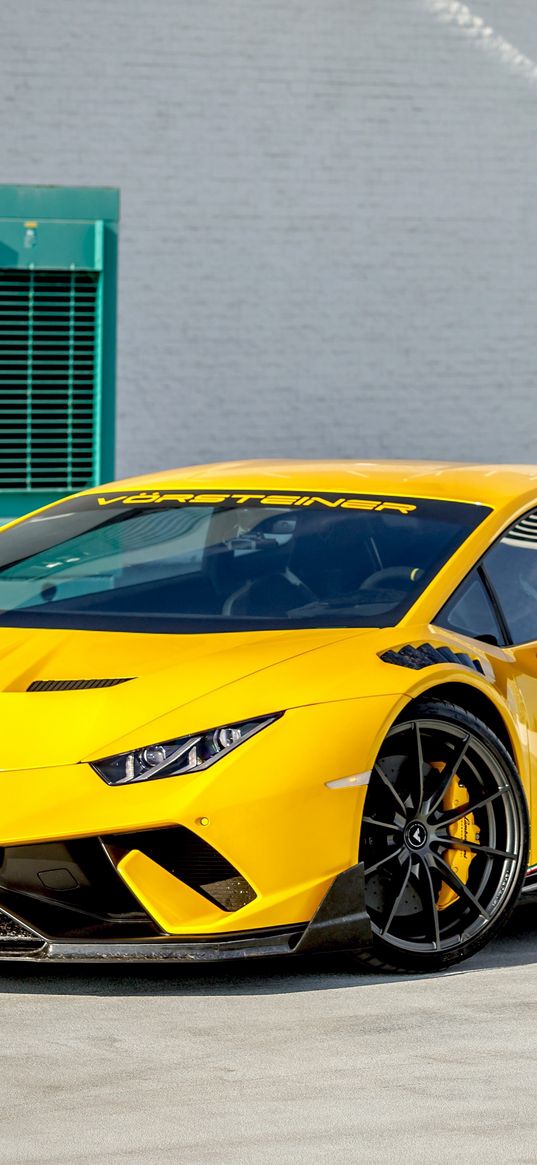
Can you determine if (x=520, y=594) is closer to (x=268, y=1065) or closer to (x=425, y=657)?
(x=425, y=657)

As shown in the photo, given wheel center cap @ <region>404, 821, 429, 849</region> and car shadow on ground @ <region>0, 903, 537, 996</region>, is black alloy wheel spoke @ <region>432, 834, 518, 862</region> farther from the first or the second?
car shadow on ground @ <region>0, 903, 537, 996</region>

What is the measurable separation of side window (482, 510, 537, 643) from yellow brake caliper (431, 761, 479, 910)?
0.58 meters

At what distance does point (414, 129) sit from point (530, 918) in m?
9.19

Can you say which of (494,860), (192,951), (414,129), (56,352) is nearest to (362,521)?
(494,860)

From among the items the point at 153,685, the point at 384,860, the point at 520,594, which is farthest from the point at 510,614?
the point at 153,685

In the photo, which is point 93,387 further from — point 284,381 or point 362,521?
point 362,521

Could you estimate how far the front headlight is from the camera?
166 inches

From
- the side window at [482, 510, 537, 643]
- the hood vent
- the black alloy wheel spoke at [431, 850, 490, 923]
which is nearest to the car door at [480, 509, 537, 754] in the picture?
the side window at [482, 510, 537, 643]

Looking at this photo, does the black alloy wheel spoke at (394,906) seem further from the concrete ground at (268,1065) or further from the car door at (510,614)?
the car door at (510,614)

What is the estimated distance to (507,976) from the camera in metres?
4.63

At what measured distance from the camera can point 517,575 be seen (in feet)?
17.5

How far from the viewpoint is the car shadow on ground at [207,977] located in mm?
4395

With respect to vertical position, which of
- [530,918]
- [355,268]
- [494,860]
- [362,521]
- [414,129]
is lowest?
[530,918]

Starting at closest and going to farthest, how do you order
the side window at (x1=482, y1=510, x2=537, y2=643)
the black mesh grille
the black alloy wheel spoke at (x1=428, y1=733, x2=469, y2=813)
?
the black mesh grille → the black alloy wheel spoke at (x1=428, y1=733, x2=469, y2=813) → the side window at (x1=482, y1=510, x2=537, y2=643)
